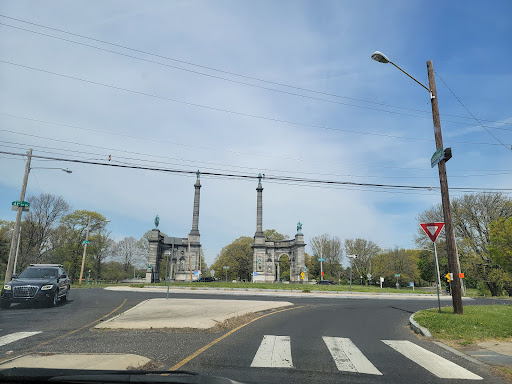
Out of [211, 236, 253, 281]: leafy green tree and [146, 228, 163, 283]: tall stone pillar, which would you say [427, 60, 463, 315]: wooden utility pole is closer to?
[146, 228, 163, 283]: tall stone pillar

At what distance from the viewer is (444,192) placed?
13.4 metres

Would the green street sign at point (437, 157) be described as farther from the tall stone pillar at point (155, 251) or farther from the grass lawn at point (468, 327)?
the tall stone pillar at point (155, 251)

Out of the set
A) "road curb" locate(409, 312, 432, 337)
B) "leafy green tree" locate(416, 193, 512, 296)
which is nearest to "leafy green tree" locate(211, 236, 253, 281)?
"leafy green tree" locate(416, 193, 512, 296)

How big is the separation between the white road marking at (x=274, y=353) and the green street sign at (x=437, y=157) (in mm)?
9193

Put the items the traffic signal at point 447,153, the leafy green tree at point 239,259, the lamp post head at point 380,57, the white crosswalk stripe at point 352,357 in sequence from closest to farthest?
the white crosswalk stripe at point 352,357, the traffic signal at point 447,153, the lamp post head at point 380,57, the leafy green tree at point 239,259

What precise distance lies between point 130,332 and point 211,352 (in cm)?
309

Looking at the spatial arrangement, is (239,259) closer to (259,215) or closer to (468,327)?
(259,215)

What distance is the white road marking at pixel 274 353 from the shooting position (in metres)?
5.90

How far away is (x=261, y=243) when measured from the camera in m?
67.8

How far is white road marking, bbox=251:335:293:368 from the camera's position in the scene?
5.90 m

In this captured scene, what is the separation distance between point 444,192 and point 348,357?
930 centimetres

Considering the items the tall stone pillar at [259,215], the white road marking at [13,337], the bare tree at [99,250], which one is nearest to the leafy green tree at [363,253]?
the tall stone pillar at [259,215]

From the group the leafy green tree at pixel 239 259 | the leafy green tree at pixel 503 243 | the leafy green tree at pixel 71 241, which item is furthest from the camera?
→ the leafy green tree at pixel 239 259

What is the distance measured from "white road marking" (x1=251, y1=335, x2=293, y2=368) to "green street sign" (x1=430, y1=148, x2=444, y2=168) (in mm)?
9193
